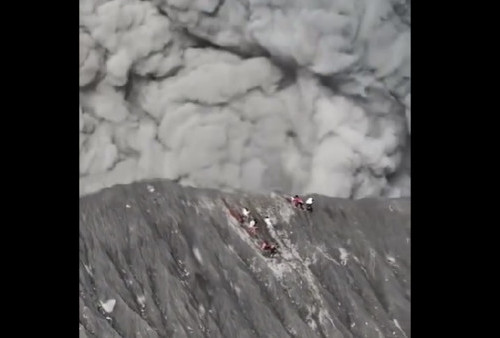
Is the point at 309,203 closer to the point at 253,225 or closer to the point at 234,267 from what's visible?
the point at 253,225

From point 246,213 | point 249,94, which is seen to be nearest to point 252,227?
point 246,213

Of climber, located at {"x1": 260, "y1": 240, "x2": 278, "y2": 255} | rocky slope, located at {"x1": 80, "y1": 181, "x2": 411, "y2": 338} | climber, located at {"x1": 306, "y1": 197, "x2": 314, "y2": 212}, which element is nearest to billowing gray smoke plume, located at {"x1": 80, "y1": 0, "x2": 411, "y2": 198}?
climber, located at {"x1": 306, "y1": 197, "x2": 314, "y2": 212}

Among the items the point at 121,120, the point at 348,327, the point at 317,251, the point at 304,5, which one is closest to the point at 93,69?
the point at 121,120

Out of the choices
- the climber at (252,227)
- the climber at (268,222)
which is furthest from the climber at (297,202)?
the climber at (252,227)

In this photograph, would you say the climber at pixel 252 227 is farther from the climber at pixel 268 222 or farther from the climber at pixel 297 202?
the climber at pixel 297 202

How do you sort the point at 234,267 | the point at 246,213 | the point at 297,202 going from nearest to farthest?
the point at 234,267 < the point at 246,213 < the point at 297,202

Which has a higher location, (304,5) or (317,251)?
(304,5)

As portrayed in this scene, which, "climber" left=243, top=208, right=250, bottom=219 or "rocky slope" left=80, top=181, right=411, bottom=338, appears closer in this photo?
"rocky slope" left=80, top=181, right=411, bottom=338

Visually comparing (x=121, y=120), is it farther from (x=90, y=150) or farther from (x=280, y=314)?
(x=280, y=314)

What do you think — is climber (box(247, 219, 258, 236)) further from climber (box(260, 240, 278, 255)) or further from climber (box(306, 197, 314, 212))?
climber (box(306, 197, 314, 212))
